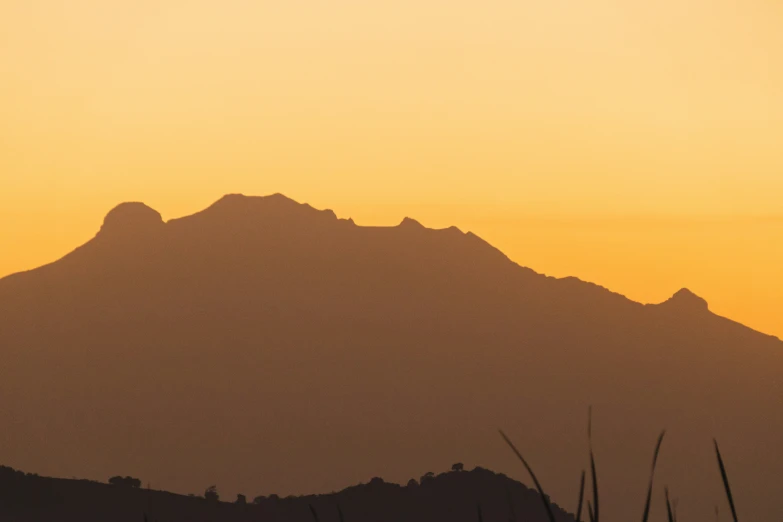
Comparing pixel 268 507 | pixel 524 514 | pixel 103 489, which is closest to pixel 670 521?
pixel 103 489

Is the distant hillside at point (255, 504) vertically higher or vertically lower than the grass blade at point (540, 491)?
higher

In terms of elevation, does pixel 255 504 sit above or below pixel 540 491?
above

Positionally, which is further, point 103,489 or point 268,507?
point 268,507


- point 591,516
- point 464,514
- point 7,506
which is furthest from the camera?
point 464,514

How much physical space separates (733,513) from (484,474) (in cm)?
17721

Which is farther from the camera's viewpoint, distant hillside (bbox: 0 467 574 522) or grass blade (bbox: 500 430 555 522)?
distant hillside (bbox: 0 467 574 522)

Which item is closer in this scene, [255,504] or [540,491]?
[540,491]

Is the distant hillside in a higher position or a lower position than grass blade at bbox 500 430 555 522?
higher

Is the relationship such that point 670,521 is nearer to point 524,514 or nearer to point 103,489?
point 103,489

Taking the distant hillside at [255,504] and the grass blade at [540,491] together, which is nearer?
the grass blade at [540,491]

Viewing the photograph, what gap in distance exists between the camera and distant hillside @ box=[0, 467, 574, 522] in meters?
133

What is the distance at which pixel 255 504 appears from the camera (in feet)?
529

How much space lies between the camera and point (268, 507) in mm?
159125

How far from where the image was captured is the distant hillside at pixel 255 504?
133375 millimetres
